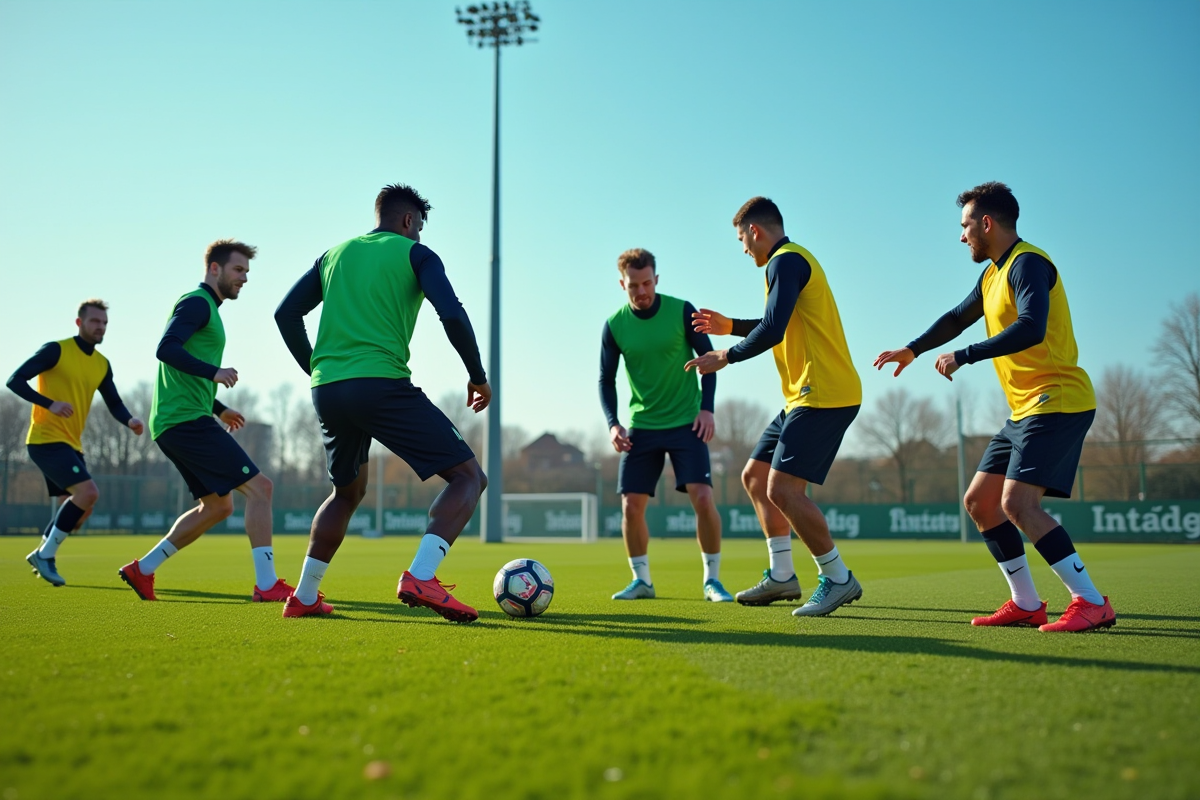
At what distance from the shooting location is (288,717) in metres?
2.34

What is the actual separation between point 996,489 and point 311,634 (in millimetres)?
3648

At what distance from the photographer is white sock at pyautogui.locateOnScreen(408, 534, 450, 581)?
4430 millimetres

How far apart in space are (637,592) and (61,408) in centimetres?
554

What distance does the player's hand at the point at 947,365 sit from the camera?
14.8 ft

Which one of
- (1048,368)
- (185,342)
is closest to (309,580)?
(185,342)

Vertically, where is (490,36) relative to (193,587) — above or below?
above

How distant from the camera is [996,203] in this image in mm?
4852

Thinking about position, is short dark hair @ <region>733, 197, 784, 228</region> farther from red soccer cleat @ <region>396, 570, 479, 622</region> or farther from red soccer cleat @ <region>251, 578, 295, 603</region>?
red soccer cleat @ <region>251, 578, 295, 603</region>

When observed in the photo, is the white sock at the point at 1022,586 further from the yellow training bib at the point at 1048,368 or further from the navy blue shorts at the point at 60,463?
the navy blue shorts at the point at 60,463

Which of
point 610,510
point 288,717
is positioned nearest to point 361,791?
point 288,717

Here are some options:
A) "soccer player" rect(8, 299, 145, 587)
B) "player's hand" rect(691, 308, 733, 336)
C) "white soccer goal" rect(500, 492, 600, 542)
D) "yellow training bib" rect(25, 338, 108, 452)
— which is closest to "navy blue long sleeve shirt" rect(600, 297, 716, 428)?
"player's hand" rect(691, 308, 733, 336)

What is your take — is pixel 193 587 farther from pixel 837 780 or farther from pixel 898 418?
pixel 898 418

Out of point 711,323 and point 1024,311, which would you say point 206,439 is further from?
point 1024,311

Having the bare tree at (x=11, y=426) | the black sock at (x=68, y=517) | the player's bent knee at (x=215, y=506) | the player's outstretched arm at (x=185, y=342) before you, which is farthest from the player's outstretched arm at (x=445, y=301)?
the bare tree at (x=11, y=426)
